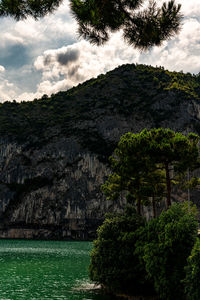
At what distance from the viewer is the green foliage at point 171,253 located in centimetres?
1869

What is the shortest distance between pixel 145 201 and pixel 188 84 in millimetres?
134965

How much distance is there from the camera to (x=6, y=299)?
22547 mm

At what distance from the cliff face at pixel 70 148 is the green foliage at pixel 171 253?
310ft

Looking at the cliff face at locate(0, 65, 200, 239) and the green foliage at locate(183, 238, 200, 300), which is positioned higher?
the cliff face at locate(0, 65, 200, 239)

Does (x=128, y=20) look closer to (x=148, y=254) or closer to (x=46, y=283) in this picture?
(x=148, y=254)

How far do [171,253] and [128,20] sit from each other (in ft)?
44.3

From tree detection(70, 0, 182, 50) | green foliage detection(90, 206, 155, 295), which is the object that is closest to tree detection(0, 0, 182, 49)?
tree detection(70, 0, 182, 50)

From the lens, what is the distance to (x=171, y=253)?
63.8 feet

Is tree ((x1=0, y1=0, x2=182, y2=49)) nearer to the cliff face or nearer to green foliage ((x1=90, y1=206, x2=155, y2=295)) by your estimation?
green foliage ((x1=90, y1=206, x2=155, y2=295))

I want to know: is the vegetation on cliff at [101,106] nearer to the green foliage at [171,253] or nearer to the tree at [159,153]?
the tree at [159,153]

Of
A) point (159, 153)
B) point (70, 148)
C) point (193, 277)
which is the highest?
point (70, 148)

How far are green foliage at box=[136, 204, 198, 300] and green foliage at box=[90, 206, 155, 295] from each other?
2.88 meters

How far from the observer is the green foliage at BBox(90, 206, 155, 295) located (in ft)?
75.6

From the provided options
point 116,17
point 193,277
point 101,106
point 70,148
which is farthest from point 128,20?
point 101,106
